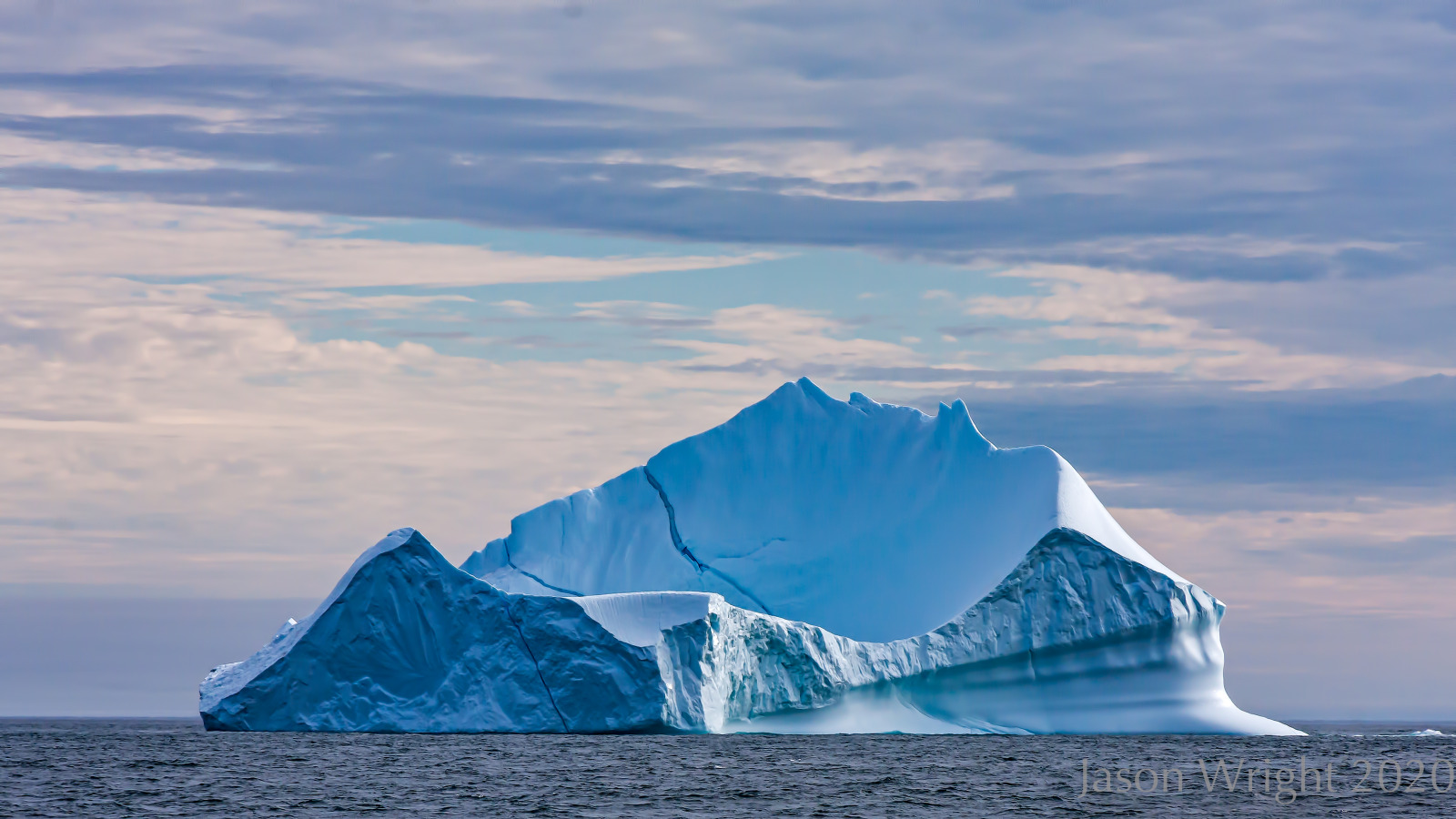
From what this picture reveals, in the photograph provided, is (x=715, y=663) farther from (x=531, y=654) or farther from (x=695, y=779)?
(x=695, y=779)

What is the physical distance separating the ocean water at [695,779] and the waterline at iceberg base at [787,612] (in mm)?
796

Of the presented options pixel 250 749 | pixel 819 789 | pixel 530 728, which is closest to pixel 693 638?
pixel 530 728

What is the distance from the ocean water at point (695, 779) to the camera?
62.1 feet

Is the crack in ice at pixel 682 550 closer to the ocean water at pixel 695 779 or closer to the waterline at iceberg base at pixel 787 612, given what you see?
the waterline at iceberg base at pixel 787 612

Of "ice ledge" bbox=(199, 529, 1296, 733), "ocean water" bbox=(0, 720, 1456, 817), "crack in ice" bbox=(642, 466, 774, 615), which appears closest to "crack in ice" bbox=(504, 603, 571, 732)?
"ice ledge" bbox=(199, 529, 1296, 733)

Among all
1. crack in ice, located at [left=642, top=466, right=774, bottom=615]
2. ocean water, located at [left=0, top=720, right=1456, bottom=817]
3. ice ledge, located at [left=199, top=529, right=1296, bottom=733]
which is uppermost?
crack in ice, located at [left=642, top=466, right=774, bottom=615]

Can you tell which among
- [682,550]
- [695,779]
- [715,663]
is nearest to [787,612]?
[682,550]

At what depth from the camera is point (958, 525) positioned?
3269 centimetres

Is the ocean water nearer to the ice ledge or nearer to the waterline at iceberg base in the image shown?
the ice ledge

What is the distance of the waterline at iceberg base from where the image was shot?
88.2 ft

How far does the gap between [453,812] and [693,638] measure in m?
8.65

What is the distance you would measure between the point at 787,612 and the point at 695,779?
412 inches

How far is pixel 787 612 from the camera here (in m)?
32.8

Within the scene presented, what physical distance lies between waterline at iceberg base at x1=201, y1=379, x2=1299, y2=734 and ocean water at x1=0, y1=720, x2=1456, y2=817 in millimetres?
796
